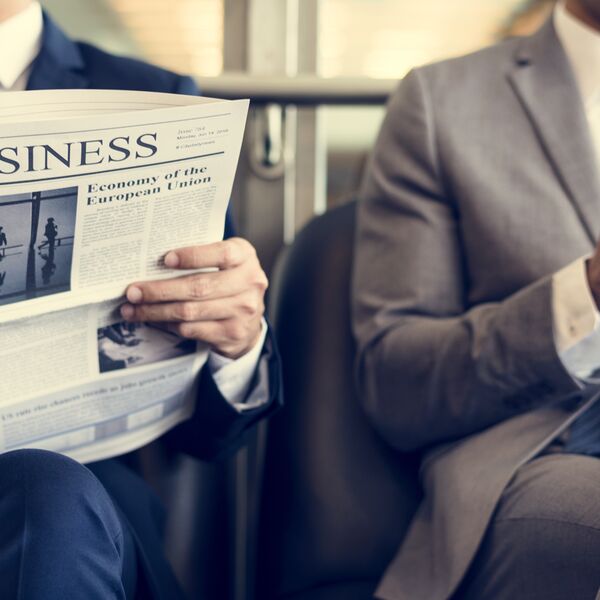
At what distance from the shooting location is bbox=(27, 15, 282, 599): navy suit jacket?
802 millimetres

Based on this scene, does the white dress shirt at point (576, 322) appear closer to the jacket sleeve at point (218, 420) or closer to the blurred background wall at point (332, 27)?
the jacket sleeve at point (218, 420)

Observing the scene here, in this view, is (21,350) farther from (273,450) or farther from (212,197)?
(273,450)

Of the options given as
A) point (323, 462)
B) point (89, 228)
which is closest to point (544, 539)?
point (323, 462)

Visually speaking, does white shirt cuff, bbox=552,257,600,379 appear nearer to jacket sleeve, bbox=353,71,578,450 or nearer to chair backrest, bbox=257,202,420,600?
jacket sleeve, bbox=353,71,578,450

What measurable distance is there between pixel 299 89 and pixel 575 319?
Result: 64cm

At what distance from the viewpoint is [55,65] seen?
883mm

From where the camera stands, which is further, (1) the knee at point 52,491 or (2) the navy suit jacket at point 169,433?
(2) the navy suit jacket at point 169,433

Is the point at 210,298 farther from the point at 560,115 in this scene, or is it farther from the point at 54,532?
the point at 560,115

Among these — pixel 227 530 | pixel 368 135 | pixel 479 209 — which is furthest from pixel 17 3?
pixel 368 135

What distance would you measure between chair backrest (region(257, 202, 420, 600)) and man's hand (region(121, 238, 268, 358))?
0.70ft

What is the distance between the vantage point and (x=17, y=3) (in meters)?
0.87

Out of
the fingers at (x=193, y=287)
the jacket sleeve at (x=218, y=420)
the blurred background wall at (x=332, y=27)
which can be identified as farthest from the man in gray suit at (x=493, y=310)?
the blurred background wall at (x=332, y=27)

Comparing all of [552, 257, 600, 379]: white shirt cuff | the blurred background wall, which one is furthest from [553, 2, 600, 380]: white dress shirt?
the blurred background wall

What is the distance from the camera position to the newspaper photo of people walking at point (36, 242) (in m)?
0.62
